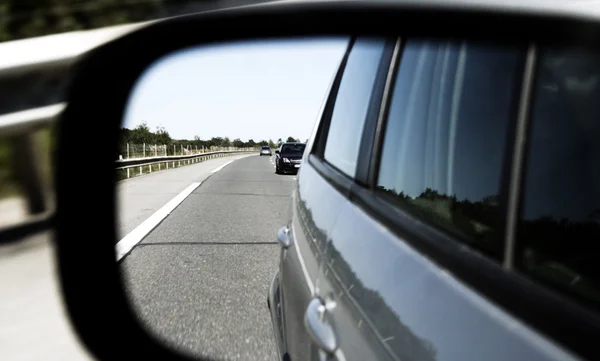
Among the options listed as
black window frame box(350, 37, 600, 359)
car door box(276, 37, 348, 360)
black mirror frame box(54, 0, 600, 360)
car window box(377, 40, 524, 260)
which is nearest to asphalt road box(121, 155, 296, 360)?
black mirror frame box(54, 0, 600, 360)

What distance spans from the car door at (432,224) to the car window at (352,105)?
0.30 m

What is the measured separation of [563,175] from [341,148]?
188 cm

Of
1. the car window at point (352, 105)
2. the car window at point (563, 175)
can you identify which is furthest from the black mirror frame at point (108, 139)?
the car window at point (563, 175)

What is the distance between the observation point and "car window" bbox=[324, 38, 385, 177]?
2.63m

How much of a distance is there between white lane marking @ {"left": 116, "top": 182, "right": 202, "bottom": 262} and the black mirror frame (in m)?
3.19

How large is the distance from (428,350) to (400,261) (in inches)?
15.9

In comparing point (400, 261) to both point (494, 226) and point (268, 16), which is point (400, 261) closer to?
point (494, 226)

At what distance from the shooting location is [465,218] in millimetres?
1540

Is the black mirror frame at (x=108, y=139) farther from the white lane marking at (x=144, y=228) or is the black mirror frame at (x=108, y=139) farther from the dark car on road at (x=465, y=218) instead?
the white lane marking at (x=144, y=228)

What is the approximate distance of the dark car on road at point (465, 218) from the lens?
1.11 meters

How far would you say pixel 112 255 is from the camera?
2.68m

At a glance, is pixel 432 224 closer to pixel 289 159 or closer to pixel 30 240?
pixel 30 240

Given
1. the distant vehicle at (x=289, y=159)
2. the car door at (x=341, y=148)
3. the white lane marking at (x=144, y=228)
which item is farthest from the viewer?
the distant vehicle at (x=289, y=159)

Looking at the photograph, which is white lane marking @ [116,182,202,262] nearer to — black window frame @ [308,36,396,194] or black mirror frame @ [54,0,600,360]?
black mirror frame @ [54,0,600,360]
